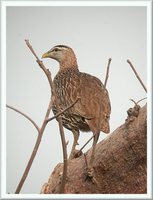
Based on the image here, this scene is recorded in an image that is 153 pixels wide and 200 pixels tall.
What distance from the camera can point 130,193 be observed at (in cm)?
124

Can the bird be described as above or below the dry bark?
above

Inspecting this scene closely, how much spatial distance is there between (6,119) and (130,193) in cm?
64

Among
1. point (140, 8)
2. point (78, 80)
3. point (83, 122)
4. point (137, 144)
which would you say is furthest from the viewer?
point (78, 80)

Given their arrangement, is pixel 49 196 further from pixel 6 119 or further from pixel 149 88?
pixel 149 88

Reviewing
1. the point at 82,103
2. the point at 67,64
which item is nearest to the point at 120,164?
the point at 82,103

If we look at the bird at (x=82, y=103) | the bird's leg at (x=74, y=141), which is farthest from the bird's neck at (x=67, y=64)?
the bird's leg at (x=74, y=141)

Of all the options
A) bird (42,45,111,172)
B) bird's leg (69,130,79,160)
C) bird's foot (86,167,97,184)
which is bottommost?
bird's foot (86,167,97,184)

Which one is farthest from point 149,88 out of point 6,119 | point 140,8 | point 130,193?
point 6,119

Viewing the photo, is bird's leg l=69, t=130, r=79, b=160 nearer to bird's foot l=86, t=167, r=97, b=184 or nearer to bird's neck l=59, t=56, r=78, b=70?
bird's foot l=86, t=167, r=97, b=184

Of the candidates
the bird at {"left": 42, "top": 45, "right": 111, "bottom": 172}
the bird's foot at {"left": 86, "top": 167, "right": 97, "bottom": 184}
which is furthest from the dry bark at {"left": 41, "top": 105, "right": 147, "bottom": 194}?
the bird at {"left": 42, "top": 45, "right": 111, "bottom": 172}

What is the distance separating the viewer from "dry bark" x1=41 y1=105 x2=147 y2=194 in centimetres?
116

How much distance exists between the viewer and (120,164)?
117 cm

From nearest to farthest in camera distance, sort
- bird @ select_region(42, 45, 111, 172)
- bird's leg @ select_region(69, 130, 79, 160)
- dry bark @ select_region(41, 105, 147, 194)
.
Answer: dry bark @ select_region(41, 105, 147, 194) → bird's leg @ select_region(69, 130, 79, 160) → bird @ select_region(42, 45, 111, 172)

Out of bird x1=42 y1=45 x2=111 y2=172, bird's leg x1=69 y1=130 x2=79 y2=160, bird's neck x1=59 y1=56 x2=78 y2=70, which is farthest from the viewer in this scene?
bird's neck x1=59 y1=56 x2=78 y2=70
